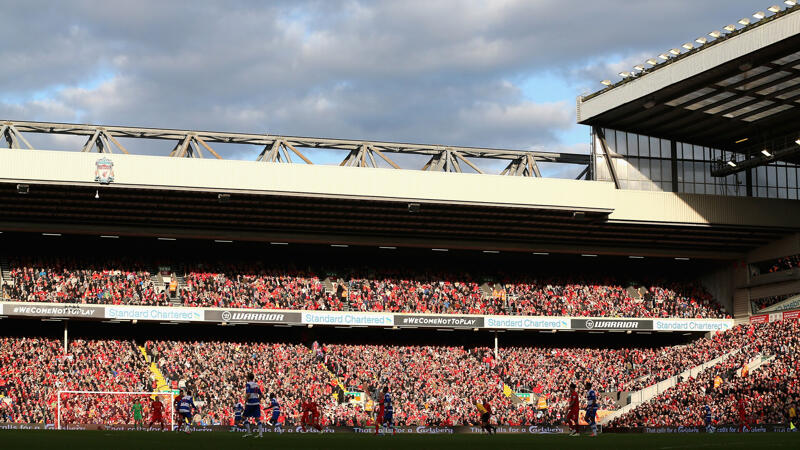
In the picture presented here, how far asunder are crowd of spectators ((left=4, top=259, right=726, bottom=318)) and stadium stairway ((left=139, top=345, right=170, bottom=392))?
9.41ft

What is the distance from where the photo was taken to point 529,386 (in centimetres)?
5834

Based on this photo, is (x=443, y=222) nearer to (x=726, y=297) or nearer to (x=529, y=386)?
(x=529, y=386)

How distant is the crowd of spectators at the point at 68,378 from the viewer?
44.7 m

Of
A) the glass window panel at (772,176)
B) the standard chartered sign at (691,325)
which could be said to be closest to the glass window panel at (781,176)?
the glass window panel at (772,176)

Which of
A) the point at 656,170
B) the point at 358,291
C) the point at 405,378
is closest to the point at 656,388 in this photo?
the point at 656,170

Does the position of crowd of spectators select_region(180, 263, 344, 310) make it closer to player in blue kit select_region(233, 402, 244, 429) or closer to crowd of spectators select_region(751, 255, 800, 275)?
player in blue kit select_region(233, 402, 244, 429)

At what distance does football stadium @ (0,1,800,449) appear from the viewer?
166 ft

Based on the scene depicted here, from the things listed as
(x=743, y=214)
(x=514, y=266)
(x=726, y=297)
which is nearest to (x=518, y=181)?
(x=514, y=266)

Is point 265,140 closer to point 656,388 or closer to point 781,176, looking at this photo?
point 656,388

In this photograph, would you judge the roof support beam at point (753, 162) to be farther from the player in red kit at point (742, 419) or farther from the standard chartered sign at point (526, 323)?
the player in red kit at point (742, 419)

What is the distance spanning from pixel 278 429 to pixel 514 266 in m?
29.6

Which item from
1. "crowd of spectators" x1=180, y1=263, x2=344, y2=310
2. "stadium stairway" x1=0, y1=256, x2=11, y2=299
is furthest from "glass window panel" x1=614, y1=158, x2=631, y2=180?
"stadium stairway" x1=0, y1=256, x2=11, y2=299

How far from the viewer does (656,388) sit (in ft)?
188

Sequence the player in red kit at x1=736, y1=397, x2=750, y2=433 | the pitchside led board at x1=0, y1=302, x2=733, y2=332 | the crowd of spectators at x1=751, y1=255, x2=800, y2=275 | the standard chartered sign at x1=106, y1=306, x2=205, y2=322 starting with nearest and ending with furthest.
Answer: the player in red kit at x1=736, y1=397, x2=750, y2=433, the pitchside led board at x1=0, y1=302, x2=733, y2=332, the standard chartered sign at x1=106, y1=306, x2=205, y2=322, the crowd of spectators at x1=751, y1=255, x2=800, y2=275
